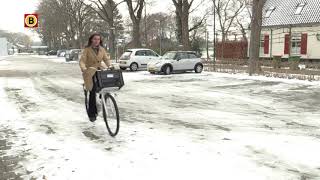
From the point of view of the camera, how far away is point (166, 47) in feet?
136

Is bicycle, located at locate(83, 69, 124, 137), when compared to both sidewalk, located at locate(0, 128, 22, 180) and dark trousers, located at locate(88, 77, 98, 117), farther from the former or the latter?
sidewalk, located at locate(0, 128, 22, 180)

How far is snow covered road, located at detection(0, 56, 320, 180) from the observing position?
5.26 metres

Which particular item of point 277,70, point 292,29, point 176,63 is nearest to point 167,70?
point 176,63

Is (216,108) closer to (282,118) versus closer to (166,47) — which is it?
(282,118)

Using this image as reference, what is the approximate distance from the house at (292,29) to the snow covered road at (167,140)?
24598mm

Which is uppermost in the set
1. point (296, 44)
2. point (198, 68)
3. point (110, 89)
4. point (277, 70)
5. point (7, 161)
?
point (296, 44)

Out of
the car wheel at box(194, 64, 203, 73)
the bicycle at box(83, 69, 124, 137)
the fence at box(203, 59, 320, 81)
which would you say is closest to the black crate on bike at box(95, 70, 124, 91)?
the bicycle at box(83, 69, 124, 137)

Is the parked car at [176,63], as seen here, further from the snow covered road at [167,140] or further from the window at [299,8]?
the window at [299,8]

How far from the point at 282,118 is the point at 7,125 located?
232 inches

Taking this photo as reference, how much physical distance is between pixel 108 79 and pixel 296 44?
106 feet

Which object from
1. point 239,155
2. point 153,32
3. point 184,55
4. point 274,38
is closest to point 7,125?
point 239,155

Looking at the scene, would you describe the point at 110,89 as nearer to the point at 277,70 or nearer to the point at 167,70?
the point at 167,70

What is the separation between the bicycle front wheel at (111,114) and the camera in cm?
718

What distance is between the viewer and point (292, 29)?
3722 centimetres
